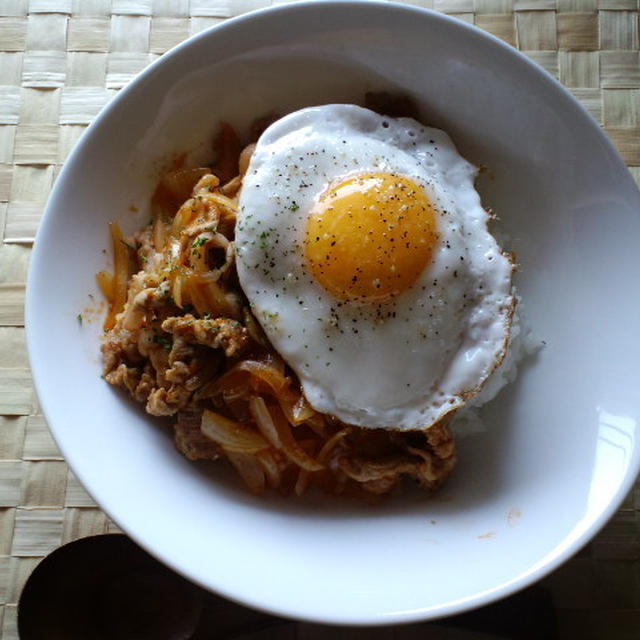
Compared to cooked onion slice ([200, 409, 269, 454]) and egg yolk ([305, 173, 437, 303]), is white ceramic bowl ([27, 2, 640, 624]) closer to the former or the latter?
cooked onion slice ([200, 409, 269, 454])

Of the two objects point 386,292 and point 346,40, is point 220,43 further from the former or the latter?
point 386,292

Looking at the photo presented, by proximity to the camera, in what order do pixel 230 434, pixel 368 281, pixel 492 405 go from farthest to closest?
pixel 492 405
pixel 230 434
pixel 368 281

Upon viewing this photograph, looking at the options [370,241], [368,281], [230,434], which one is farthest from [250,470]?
[370,241]

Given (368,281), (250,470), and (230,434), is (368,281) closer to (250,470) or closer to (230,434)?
Result: (230,434)

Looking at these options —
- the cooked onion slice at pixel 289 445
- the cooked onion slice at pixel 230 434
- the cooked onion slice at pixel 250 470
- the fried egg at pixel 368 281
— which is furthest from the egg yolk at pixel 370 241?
the cooked onion slice at pixel 250 470

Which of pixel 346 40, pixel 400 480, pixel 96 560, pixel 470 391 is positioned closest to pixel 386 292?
pixel 470 391

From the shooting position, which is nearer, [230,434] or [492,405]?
[230,434]

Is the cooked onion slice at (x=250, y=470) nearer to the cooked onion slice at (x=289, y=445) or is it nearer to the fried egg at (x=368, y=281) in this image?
the cooked onion slice at (x=289, y=445)
